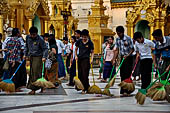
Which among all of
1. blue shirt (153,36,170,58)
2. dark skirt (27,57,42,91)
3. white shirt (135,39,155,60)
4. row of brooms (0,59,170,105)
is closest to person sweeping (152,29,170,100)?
blue shirt (153,36,170,58)

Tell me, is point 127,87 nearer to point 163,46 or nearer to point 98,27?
point 163,46

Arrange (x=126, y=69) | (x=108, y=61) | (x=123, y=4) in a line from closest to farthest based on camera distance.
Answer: (x=126, y=69), (x=108, y=61), (x=123, y=4)

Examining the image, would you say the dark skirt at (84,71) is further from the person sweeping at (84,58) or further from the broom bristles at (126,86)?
the broom bristles at (126,86)

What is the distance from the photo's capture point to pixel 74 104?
10883 millimetres

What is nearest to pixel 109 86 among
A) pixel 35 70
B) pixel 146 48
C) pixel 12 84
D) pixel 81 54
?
pixel 146 48

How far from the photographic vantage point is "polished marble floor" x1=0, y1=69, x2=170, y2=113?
9.87 meters

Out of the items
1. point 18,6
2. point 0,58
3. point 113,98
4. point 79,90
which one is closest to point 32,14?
point 18,6

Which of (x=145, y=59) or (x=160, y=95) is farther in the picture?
(x=145, y=59)

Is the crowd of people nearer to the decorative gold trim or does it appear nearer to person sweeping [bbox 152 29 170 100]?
person sweeping [bbox 152 29 170 100]

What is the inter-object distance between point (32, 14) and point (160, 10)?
648 inches

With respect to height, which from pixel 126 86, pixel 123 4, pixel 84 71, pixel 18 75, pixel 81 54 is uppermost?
pixel 123 4

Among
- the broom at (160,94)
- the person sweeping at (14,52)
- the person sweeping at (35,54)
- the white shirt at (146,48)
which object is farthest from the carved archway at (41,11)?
the broom at (160,94)

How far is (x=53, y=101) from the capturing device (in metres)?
11.4

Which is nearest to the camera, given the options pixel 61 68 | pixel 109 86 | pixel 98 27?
pixel 109 86
